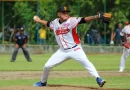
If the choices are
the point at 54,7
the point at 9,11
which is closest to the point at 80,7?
the point at 54,7

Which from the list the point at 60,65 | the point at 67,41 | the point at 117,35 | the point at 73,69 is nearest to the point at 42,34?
the point at 117,35

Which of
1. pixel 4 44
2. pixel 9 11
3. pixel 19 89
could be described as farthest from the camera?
pixel 9 11

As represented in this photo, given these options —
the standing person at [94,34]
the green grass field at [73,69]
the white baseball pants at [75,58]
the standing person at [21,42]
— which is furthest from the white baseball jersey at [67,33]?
the standing person at [94,34]

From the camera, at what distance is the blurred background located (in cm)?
3631

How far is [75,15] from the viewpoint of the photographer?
36.3 metres

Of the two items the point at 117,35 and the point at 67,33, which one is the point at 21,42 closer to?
the point at 117,35

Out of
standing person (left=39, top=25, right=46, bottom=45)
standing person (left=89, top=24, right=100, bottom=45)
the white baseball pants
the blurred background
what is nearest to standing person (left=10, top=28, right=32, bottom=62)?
standing person (left=39, top=25, right=46, bottom=45)

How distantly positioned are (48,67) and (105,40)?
A: 2387cm

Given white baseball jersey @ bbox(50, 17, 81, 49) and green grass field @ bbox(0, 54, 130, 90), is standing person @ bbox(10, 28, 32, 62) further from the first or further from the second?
white baseball jersey @ bbox(50, 17, 81, 49)

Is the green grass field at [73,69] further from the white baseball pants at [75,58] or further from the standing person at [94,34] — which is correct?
the standing person at [94,34]

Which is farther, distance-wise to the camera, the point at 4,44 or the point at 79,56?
the point at 4,44

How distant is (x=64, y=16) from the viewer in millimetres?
12883

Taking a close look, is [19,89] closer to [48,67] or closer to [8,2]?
[48,67]

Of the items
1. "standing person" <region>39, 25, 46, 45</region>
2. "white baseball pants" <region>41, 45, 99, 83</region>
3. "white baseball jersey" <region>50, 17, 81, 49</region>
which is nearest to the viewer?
"white baseball pants" <region>41, 45, 99, 83</region>
